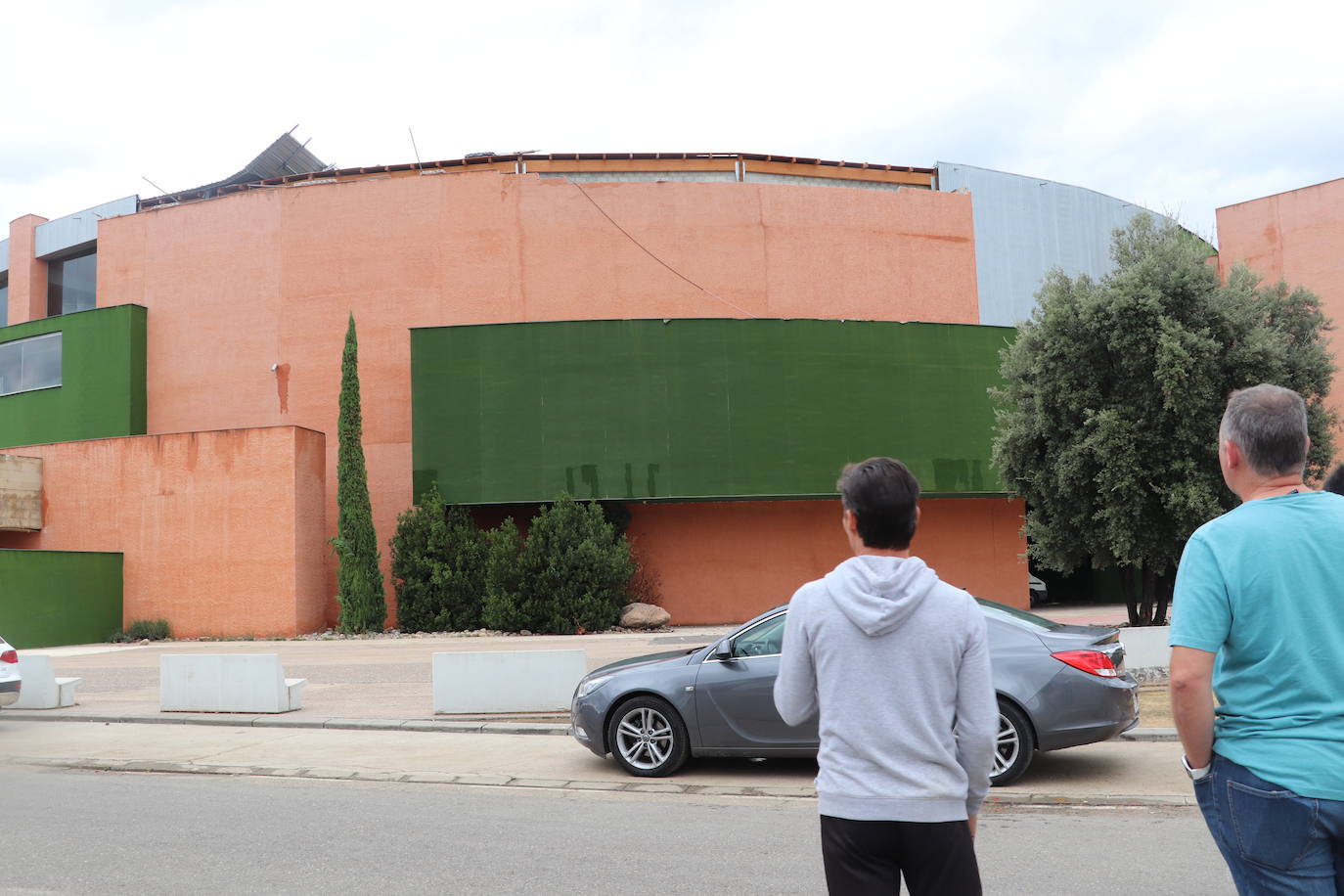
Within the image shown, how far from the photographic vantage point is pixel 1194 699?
2639 mm

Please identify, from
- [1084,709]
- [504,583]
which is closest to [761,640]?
[1084,709]

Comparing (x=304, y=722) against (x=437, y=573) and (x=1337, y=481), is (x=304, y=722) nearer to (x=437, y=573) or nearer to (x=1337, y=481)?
(x=1337, y=481)

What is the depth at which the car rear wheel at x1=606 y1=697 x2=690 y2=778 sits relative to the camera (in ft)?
29.6

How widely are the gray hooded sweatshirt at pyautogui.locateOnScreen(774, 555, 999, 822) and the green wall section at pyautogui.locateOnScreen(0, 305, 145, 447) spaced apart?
31.6 metres

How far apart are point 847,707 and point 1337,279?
115 feet

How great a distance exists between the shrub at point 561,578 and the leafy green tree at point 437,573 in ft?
3.08

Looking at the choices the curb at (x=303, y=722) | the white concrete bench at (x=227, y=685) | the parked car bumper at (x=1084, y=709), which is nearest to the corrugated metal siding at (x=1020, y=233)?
the curb at (x=303, y=722)

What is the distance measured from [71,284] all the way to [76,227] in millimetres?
2436

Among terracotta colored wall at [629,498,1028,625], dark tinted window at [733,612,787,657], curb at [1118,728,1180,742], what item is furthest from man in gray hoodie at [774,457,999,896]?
terracotta colored wall at [629,498,1028,625]

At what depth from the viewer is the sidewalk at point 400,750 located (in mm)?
8641

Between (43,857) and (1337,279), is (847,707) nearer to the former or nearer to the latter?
(43,857)

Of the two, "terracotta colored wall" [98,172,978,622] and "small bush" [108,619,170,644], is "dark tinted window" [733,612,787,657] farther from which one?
"small bush" [108,619,170,644]

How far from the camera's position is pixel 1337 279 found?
3197 cm

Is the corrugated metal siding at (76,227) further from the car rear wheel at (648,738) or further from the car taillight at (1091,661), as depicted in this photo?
the car taillight at (1091,661)
